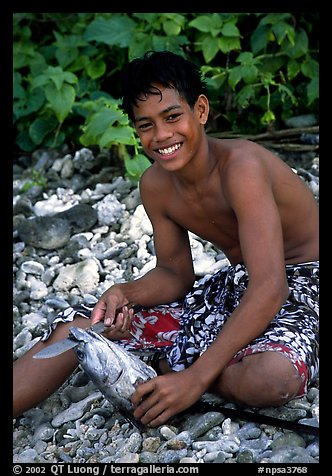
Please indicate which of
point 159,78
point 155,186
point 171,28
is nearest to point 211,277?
point 155,186

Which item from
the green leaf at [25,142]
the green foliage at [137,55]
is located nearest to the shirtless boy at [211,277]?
the green foliage at [137,55]

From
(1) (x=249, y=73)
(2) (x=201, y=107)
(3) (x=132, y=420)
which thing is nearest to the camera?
(3) (x=132, y=420)

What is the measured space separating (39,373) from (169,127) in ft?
2.96

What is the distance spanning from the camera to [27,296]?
388 centimetres

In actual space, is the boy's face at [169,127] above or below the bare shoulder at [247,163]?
above

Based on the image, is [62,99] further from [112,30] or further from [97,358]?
[97,358]

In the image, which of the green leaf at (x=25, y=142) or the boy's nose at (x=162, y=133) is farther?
the green leaf at (x=25, y=142)

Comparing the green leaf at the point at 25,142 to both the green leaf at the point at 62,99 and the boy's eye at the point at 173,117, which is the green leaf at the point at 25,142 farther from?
the boy's eye at the point at 173,117

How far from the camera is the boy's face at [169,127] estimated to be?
9.18 ft

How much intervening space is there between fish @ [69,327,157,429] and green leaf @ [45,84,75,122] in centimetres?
232

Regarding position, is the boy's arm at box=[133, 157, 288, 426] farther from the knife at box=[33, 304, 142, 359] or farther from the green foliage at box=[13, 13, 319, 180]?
the green foliage at box=[13, 13, 319, 180]

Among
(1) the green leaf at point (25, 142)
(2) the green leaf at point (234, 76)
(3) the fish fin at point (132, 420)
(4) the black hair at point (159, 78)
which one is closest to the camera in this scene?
(3) the fish fin at point (132, 420)

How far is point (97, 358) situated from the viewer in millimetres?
2641

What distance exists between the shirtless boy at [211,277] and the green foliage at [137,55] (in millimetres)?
1413
